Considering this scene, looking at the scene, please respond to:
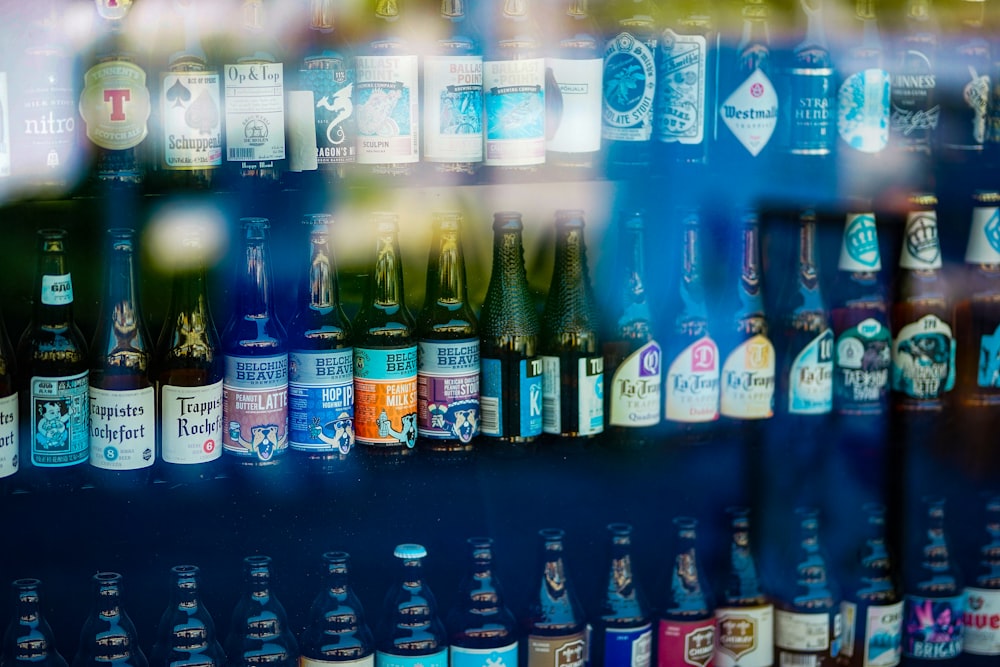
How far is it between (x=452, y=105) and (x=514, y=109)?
9 cm

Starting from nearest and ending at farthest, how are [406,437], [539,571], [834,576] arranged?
[406,437], [539,571], [834,576]

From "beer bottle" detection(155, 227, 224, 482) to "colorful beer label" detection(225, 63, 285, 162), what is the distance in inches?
6.7

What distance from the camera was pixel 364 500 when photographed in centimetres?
219

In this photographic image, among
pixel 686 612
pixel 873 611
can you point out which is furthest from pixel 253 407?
pixel 873 611

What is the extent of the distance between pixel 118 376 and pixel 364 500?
0.55m

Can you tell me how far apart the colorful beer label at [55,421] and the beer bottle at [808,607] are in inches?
47.7

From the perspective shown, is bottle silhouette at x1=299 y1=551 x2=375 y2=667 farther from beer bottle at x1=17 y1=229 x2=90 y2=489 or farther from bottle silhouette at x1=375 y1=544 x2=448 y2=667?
beer bottle at x1=17 y1=229 x2=90 y2=489

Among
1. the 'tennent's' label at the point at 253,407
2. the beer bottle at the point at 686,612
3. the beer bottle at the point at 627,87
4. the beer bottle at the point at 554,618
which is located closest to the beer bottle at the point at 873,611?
the beer bottle at the point at 686,612

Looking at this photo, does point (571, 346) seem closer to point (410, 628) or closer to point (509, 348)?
point (509, 348)

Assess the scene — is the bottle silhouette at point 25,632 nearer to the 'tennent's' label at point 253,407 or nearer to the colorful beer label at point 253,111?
the 'tennent's' label at point 253,407

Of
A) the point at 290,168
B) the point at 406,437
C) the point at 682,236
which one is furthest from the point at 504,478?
the point at 290,168

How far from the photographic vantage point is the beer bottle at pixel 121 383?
69.0 inches

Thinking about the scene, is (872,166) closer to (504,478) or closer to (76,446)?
(504,478)

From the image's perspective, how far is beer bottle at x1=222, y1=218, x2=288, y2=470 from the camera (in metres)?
1.82
